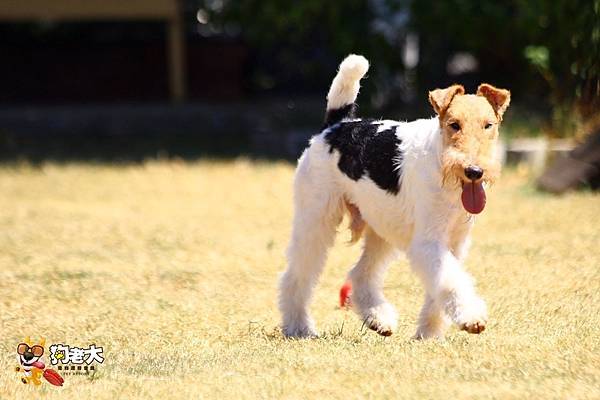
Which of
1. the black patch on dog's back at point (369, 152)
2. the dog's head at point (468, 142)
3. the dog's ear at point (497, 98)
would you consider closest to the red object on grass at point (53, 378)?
the black patch on dog's back at point (369, 152)

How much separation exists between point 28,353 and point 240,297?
7.30 feet

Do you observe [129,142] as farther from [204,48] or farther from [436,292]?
[436,292]

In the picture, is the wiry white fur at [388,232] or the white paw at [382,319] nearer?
the wiry white fur at [388,232]

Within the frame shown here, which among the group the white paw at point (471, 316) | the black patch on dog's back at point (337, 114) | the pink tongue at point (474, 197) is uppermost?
the black patch on dog's back at point (337, 114)

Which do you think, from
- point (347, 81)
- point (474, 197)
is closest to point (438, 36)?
point (347, 81)

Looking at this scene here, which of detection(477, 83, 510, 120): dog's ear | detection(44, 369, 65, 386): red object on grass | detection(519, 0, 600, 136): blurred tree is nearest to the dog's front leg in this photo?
detection(477, 83, 510, 120): dog's ear

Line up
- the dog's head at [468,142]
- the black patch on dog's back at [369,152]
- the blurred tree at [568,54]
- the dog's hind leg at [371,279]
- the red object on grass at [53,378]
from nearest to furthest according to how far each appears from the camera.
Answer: the red object on grass at [53,378], the dog's head at [468,142], the black patch on dog's back at [369,152], the dog's hind leg at [371,279], the blurred tree at [568,54]

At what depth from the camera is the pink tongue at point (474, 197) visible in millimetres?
5367

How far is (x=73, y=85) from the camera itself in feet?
63.5

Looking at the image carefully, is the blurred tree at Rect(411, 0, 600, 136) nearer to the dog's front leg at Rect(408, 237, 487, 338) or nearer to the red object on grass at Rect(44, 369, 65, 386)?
the dog's front leg at Rect(408, 237, 487, 338)

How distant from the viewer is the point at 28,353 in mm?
5543

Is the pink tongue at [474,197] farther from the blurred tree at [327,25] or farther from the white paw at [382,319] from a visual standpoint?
the blurred tree at [327,25]

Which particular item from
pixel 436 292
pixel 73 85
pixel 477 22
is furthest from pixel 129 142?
pixel 436 292

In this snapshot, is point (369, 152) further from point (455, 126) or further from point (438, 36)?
point (438, 36)
